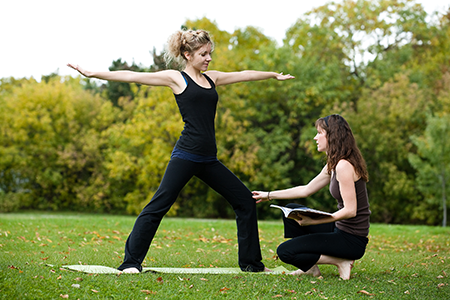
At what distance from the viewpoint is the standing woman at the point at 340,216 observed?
3.94m

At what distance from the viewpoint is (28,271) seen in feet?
12.3

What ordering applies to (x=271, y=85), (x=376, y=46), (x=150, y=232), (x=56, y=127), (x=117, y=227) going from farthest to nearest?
1. (x=376, y=46)
2. (x=56, y=127)
3. (x=271, y=85)
4. (x=117, y=227)
5. (x=150, y=232)

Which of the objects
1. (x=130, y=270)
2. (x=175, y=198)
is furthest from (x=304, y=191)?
(x=130, y=270)

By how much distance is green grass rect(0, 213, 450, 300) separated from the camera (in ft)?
11.2

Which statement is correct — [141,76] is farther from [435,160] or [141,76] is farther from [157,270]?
[435,160]

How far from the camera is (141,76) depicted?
4.10 meters

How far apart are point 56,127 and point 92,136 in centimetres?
232

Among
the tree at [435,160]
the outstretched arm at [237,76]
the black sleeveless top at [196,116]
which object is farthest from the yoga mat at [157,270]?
the tree at [435,160]

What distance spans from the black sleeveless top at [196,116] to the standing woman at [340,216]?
1081 millimetres

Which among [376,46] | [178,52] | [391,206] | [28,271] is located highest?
[376,46]

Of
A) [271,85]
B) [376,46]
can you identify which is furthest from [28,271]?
[376,46]

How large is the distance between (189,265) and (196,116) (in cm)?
188

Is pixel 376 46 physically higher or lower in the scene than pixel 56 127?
higher

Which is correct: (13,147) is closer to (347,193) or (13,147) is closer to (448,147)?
(448,147)
